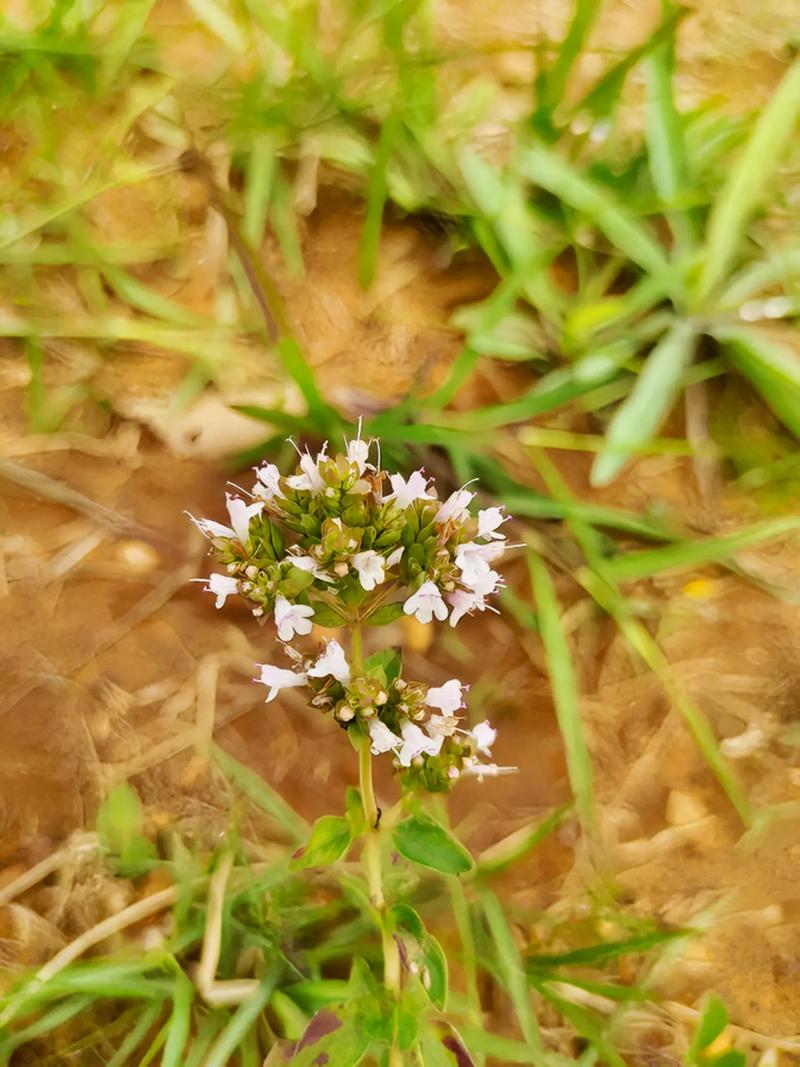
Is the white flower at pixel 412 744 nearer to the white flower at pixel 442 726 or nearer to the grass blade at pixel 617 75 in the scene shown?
the white flower at pixel 442 726

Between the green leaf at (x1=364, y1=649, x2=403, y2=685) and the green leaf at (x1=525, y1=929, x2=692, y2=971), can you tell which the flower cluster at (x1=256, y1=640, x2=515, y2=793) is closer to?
the green leaf at (x1=364, y1=649, x2=403, y2=685)

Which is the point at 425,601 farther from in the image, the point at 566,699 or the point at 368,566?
the point at 566,699

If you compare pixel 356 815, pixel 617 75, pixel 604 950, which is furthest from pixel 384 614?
pixel 617 75

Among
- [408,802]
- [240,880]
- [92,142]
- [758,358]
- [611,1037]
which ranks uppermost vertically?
[92,142]

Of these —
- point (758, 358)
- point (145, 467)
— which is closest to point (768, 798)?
point (758, 358)

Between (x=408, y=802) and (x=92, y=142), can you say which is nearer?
(x=408, y=802)

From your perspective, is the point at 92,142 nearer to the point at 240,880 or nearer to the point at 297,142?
the point at 297,142

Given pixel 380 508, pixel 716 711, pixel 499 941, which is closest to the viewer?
pixel 380 508
